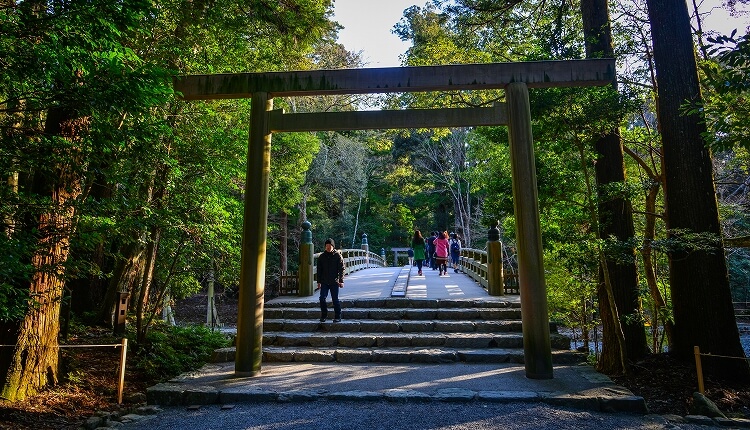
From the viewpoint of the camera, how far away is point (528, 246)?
5.11 m

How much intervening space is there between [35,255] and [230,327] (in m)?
17.9

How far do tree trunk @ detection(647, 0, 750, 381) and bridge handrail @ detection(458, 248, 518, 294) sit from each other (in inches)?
150

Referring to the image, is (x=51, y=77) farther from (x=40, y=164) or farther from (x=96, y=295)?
(x=96, y=295)

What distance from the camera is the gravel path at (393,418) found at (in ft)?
12.7

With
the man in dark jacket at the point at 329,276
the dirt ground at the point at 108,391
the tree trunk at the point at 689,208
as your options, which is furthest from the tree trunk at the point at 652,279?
the man in dark jacket at the point at 329,276

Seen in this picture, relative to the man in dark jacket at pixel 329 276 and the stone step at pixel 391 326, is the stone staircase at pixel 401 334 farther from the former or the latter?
the man in dark jacket at pixel 329 276

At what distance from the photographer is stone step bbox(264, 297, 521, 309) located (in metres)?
8.11

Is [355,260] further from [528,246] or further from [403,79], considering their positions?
[528,246]

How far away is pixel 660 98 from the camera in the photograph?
595cm

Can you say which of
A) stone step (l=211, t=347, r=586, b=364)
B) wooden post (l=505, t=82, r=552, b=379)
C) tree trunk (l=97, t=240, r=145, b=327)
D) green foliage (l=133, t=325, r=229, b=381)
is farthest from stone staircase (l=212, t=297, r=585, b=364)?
tree trunk (l=97, t=240, r=145, b=327)

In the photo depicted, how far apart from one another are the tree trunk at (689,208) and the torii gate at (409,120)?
1.44 meters

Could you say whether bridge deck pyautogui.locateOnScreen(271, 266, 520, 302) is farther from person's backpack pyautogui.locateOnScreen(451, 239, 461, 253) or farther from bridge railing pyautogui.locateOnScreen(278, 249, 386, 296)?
person's backpack pyautogui.locateOnScreen(451, 239, 461, 253)

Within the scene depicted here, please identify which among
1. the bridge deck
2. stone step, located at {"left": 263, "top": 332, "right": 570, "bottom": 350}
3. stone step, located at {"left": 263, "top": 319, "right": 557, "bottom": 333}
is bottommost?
stone step, located at {"left": 263, "top": 332, "right": 570, "bottom": 350}

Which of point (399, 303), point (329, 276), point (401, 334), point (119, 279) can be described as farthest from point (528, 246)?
point (119, 279)
